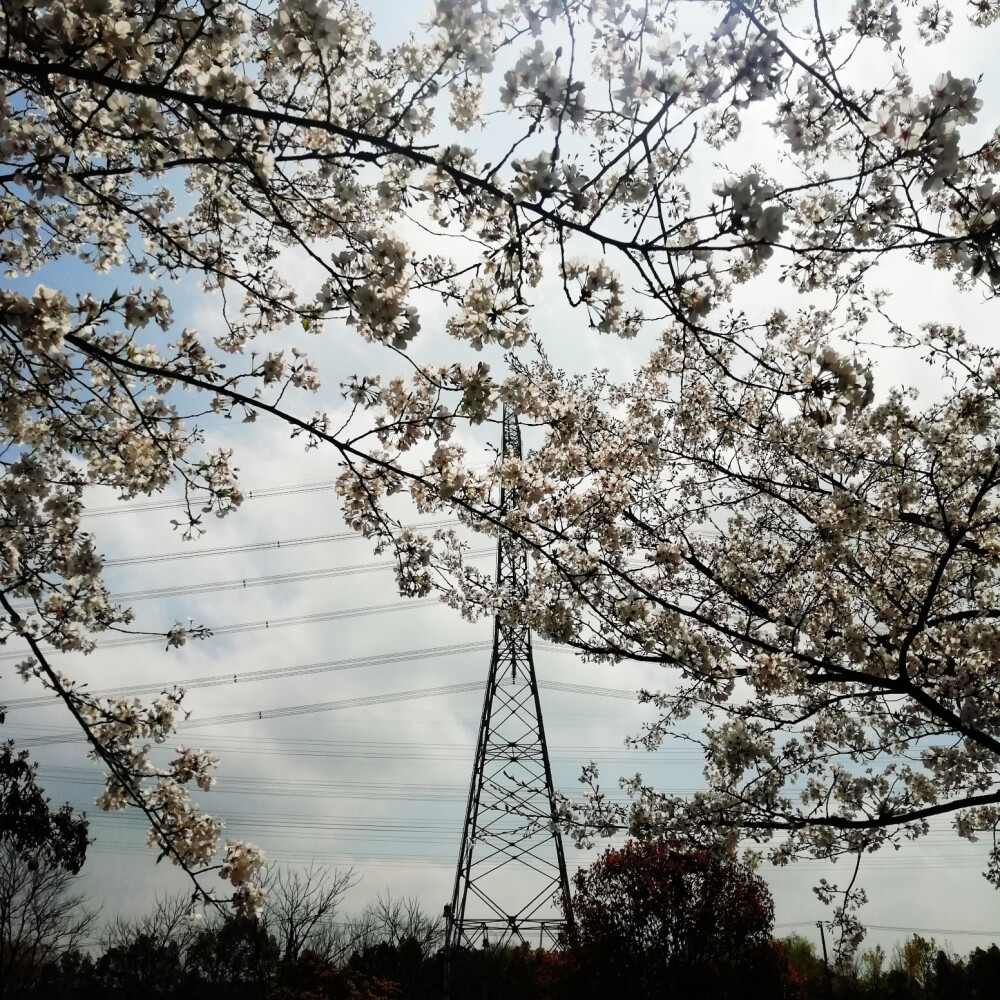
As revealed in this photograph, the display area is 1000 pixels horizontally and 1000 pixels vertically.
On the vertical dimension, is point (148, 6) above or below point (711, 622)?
above

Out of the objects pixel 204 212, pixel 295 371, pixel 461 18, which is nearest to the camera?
pixel 461 18

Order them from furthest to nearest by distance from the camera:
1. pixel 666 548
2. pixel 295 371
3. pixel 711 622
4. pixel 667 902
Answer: pixel 667 902
pixel 711 622
pixel 666 548
pixel 295 371

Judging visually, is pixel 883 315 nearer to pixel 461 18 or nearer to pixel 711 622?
pixel 711 622

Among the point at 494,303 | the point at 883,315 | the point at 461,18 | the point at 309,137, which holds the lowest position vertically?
the point at 494,303

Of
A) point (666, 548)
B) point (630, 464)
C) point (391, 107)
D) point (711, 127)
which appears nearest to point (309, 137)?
point (391, 107)

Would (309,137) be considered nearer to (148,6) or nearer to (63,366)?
(148,6)

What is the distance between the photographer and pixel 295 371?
3.81 meters

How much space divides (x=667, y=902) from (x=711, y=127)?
18032 millimetres

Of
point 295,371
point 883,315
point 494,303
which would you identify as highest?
point 883,315

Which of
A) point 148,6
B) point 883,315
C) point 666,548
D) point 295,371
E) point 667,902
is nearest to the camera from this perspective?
point 148,6

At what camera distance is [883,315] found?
619cm

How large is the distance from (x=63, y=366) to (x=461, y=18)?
2.11 metres

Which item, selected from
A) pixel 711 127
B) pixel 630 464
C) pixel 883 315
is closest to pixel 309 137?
pixel 711 127

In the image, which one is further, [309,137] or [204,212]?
[204,212]
